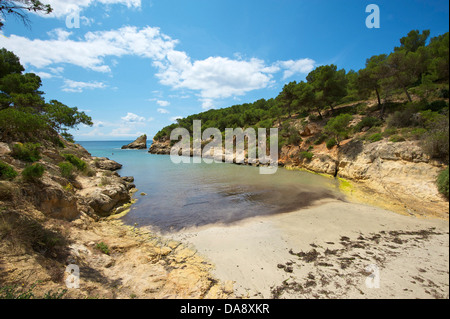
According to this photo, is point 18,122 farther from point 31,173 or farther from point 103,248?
point 103,248

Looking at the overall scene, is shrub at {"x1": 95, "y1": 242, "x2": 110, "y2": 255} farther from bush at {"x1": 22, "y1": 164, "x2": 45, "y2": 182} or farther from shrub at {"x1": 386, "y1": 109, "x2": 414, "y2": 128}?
shrub at {"x1": 386, "y1": 109, "x2": 414, "y2": 128}

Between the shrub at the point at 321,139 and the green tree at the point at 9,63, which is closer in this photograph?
the green tree at the point at 9,63

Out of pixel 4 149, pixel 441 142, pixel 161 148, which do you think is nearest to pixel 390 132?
pixel 441 142

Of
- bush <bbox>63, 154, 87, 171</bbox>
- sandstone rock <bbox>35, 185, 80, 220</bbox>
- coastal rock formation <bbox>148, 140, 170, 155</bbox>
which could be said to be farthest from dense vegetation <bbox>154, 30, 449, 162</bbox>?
coastal rock formation <bbox>148, 140, 170, 155</bbox>

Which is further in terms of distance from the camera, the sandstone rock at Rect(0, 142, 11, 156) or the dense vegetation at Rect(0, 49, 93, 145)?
the dense vegetation at Rect(0, 49, 93, 145)

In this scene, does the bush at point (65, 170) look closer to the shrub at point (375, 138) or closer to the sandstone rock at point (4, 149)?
the sandstone rock at point (4, 149)

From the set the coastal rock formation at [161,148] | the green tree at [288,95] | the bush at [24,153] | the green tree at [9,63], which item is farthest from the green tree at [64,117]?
the coastal rock formation at [161,148]

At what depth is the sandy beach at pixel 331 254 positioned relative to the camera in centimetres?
316

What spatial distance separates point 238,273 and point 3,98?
17.3 m

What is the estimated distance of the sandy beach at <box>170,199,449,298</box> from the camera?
3.16 m

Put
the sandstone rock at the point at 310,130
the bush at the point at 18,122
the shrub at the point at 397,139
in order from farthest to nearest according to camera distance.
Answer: the sandstone rock at the point at 310,130
the shrub at the point at 397,139
the bush at the point at 18,122

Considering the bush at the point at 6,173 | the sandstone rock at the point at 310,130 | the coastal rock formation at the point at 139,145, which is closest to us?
the bush at the point at 6,173

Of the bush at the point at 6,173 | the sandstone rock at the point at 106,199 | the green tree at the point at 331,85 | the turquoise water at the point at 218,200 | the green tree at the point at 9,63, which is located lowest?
the turquoise water at the point at 218,200

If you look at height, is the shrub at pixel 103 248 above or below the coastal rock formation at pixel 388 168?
below
